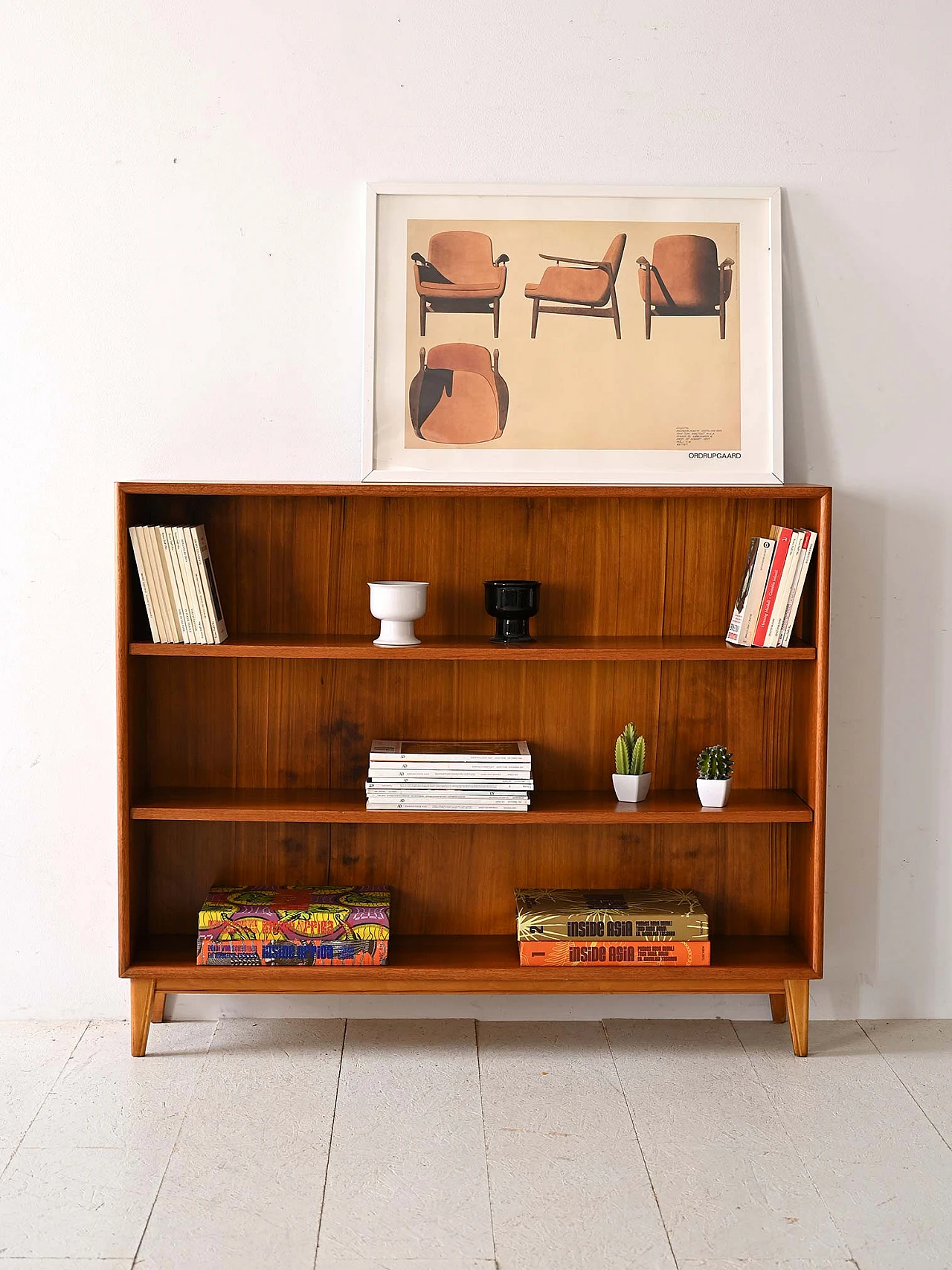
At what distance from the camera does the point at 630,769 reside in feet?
8.05

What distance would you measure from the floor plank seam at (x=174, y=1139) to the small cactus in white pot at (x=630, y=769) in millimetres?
1045

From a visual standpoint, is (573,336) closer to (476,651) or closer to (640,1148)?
(476,651)

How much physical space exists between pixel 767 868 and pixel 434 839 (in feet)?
2.54

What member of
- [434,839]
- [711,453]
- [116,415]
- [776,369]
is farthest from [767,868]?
[116,415]

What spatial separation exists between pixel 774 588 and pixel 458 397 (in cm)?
79

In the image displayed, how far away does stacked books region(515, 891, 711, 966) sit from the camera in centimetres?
239

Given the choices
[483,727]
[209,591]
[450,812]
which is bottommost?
[450,812]

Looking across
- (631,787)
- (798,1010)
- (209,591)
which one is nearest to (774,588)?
(631,787)

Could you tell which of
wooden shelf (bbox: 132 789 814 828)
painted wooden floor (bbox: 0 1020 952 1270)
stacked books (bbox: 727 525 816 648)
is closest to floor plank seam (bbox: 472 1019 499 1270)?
painted wooden floor (bbox: 0 1020 952 1270)

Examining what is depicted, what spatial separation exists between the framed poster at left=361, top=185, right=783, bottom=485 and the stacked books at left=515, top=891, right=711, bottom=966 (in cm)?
93

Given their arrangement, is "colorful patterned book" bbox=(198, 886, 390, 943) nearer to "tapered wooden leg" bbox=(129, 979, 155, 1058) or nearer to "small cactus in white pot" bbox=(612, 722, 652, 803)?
"tapered wooden leg" bbox=(129, 979, 155, 1058)

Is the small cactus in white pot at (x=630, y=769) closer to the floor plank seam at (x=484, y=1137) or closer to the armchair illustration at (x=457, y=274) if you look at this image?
the floor plank seam at (x=484, y=1137)

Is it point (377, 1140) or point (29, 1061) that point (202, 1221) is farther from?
point (29, 1061)

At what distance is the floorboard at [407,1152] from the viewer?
1.79m
